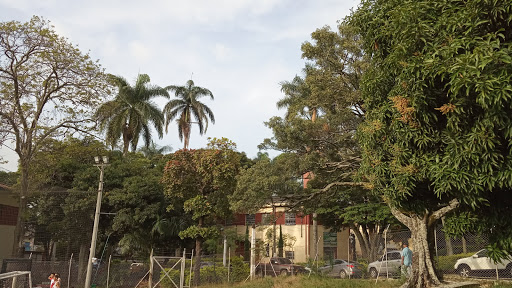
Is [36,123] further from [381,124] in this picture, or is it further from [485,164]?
[485,164]

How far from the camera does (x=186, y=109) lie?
42562mm

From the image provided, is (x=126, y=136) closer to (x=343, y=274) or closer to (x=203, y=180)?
(x=203, y=180)

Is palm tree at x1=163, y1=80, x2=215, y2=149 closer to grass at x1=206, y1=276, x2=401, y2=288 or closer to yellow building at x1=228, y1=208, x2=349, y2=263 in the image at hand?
yellow building at x1=228, y1=208, x2=349, y2=263

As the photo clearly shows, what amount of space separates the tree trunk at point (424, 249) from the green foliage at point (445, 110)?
217cm

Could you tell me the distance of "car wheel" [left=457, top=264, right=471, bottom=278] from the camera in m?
17.1

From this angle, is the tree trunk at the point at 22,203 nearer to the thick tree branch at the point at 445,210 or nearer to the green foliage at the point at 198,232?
the green foliage at the point at 198,232

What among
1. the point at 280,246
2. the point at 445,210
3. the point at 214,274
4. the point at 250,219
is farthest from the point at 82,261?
the point at 445,210

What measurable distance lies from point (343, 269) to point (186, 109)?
24.8 metres

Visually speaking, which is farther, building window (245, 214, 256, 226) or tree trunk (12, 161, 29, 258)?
building window (245, 214, 256, 226)

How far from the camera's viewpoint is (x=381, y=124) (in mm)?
9906

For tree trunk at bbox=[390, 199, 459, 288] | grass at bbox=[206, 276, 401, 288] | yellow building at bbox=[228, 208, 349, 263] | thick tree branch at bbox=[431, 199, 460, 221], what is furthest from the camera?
yellow building at bbox=[228, 208, 349, 263]

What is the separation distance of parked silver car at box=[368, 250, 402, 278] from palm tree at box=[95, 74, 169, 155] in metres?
23.6

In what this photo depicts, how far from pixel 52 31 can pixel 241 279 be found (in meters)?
16.5

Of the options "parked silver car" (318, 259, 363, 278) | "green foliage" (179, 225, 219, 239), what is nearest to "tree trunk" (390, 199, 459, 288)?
"parked silver car" (318, 259, 363, 278)
